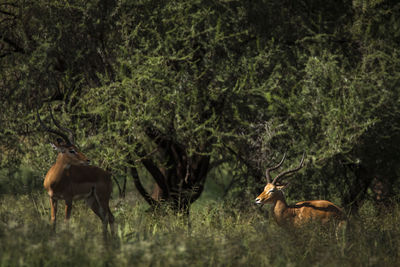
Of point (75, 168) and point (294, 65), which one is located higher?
point (294, 65)

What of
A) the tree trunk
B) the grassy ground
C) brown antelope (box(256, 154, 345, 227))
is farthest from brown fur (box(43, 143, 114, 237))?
the tree trunk

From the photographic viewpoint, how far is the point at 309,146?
11180 millimetres

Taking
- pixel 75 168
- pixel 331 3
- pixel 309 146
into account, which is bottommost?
pixel 309 146

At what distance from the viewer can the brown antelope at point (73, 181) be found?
704 cm

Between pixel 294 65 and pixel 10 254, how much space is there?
24.5ft

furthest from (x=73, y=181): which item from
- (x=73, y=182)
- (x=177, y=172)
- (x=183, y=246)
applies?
(x=177, y=172)

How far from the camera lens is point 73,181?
7.08 m

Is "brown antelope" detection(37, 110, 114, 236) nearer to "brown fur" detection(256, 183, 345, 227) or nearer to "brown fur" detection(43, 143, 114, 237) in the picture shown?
"brown fur" detection(43, 143, 114, 237)

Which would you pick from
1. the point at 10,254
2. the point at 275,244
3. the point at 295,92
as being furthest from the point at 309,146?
the point at 10,254

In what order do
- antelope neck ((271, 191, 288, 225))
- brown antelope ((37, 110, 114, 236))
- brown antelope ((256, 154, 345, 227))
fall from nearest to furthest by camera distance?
brown antelope ((37, 110, 114, 236)) → brown antelope ((256, 154, 345, 227)) → antelope neck ((271, 191, 288, 225))

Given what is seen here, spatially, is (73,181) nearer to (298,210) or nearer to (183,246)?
(183,246)

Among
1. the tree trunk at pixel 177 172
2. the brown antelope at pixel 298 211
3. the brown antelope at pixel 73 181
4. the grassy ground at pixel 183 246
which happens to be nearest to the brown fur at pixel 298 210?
the brown antelope at pixel 298 211

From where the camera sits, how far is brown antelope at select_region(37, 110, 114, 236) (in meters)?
7.04

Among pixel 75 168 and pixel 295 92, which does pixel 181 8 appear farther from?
pixel 75 168
